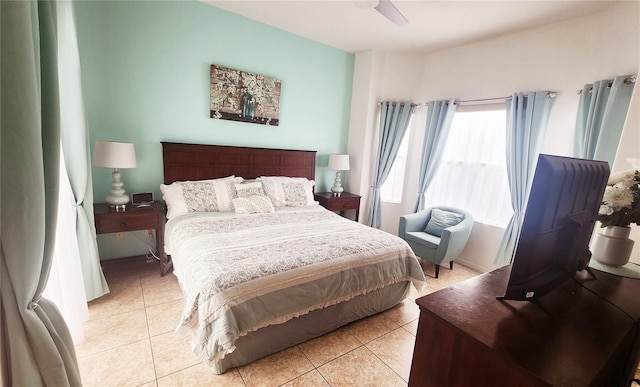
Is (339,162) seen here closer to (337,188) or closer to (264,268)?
(337,188)

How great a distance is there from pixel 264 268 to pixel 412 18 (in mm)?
2872

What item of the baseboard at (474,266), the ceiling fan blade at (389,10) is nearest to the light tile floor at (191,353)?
the baseboard at (474,266)

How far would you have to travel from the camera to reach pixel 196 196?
277 centimetres

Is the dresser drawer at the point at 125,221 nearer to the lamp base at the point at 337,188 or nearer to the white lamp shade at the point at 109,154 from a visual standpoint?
the white lamp shade at the point at 109,154

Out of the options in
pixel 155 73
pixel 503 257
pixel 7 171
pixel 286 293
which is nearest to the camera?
pixel 7 171

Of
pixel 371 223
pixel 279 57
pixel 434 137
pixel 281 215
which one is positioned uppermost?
pixel 279 57

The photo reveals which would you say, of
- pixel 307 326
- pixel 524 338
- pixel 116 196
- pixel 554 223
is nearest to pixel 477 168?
pixel 554 223

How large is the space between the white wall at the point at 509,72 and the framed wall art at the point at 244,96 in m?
1.29

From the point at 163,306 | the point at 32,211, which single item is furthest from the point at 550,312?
the point at 163,306

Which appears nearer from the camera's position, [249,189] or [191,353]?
[191,353]

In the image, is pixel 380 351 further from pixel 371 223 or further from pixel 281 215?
pixel 371 223

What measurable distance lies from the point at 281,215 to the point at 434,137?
232cm

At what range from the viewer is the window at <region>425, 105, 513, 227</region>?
3.22 meters

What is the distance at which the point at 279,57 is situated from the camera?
3.43 m
